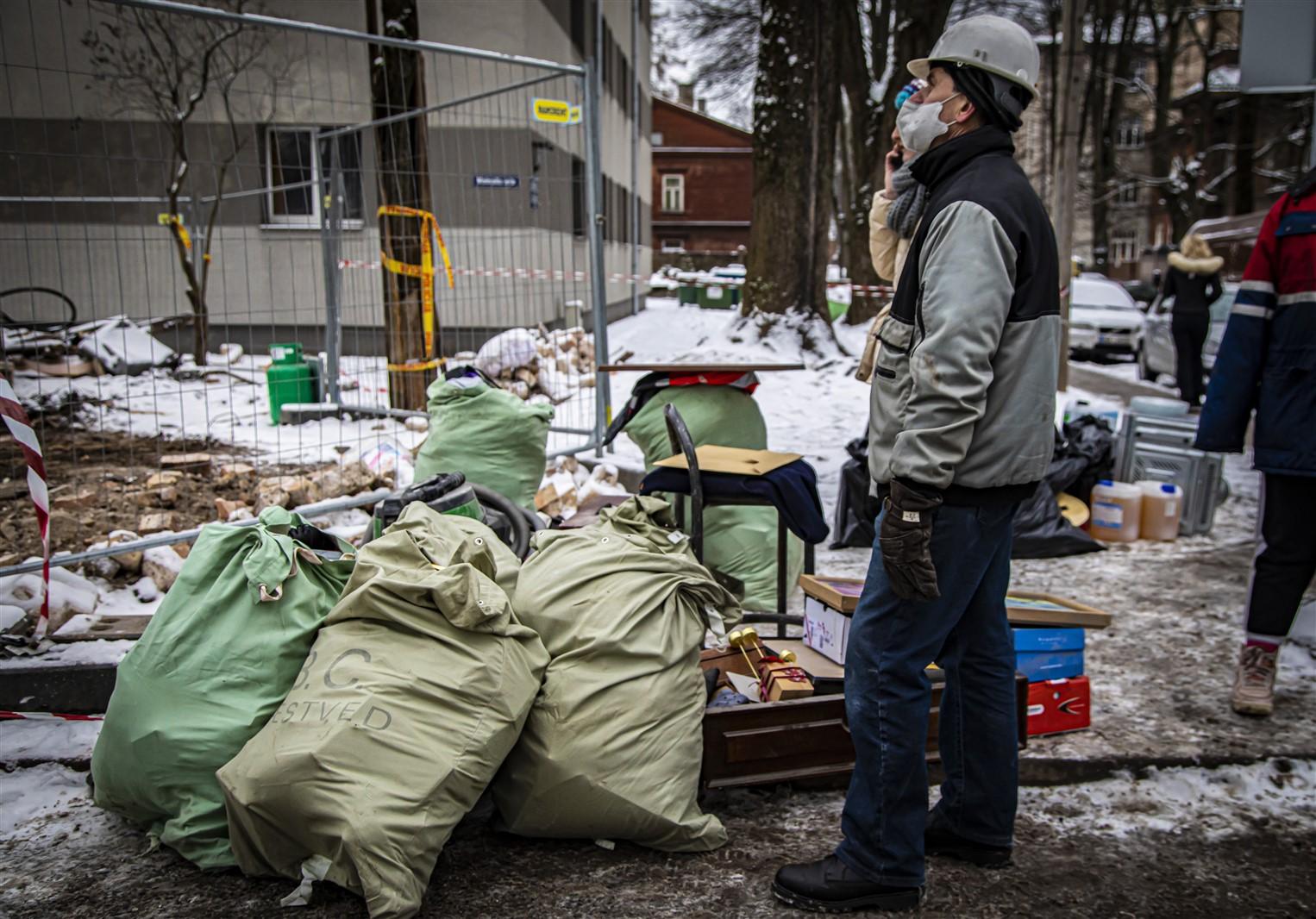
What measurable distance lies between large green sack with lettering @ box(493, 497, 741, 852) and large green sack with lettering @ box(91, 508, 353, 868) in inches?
24.3

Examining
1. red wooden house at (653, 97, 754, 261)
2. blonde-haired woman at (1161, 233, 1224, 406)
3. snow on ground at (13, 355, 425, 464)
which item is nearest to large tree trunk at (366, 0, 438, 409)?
snow on ground at (13, 355, 425, 464)

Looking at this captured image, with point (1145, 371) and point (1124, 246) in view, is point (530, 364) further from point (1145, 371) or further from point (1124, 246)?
point (1124, 246)

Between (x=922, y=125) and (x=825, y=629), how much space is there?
167 centimetres

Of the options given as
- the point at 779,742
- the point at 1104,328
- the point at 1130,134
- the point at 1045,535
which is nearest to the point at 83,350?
the point at 1045,535

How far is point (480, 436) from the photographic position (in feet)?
14.4

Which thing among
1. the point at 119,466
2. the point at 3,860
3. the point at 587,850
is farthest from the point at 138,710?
the point at 119,466

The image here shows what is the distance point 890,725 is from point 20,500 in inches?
187

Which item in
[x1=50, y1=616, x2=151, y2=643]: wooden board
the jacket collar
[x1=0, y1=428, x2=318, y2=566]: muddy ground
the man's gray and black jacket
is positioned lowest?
[x1=50, y1=616, x2=151, y2=643]: wooden board

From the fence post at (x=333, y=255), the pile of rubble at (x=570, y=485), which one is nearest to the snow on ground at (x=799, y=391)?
the pile of rubble at (x=570, y=485)

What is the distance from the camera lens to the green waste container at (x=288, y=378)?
752 cm

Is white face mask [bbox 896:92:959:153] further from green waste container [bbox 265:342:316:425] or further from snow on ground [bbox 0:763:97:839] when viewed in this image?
green waste container [bbox 265:342:316:425]

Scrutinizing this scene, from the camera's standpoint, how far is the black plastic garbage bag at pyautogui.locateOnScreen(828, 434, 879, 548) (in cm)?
537

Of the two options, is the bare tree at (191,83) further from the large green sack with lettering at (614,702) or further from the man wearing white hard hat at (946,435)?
the man wearing white hard hat at (946,435)

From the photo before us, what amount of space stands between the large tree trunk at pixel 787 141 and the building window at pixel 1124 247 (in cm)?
4674
